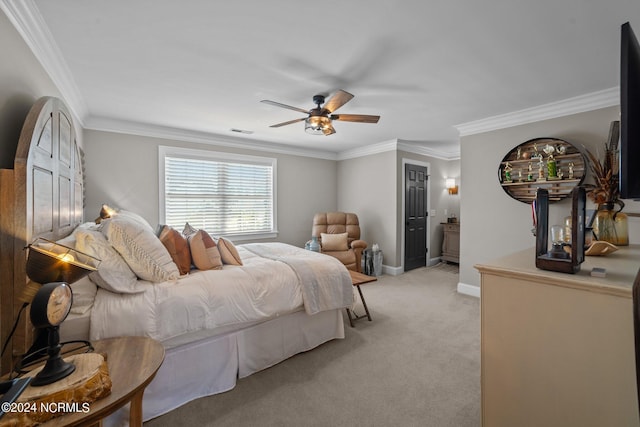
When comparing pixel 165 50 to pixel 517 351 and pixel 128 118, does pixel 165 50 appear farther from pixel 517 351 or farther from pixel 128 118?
pixel 517 351

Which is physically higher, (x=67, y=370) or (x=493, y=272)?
(x=493, y=272)

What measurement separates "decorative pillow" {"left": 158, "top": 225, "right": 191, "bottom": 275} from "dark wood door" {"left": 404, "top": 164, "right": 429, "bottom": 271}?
412cm

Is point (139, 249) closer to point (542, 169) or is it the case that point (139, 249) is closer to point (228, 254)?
point (228, 254)

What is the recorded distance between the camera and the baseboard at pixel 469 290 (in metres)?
4.00

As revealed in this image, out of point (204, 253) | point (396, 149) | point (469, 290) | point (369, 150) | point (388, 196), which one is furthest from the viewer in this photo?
point (369, 150)

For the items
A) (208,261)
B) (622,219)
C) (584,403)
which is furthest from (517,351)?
(208,261)

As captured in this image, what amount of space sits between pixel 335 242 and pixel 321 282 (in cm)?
242

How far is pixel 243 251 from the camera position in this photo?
314 cm

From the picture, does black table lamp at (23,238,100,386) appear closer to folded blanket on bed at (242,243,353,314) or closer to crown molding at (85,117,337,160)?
folded blanket on bed at (242,243,353,314)

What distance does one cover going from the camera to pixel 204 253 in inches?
88.6

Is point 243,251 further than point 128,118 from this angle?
No

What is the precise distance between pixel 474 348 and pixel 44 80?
4171 millimetres

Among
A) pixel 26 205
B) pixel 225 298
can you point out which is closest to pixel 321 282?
pixel 225 298

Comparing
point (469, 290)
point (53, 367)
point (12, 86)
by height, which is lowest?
point (469, 290)
